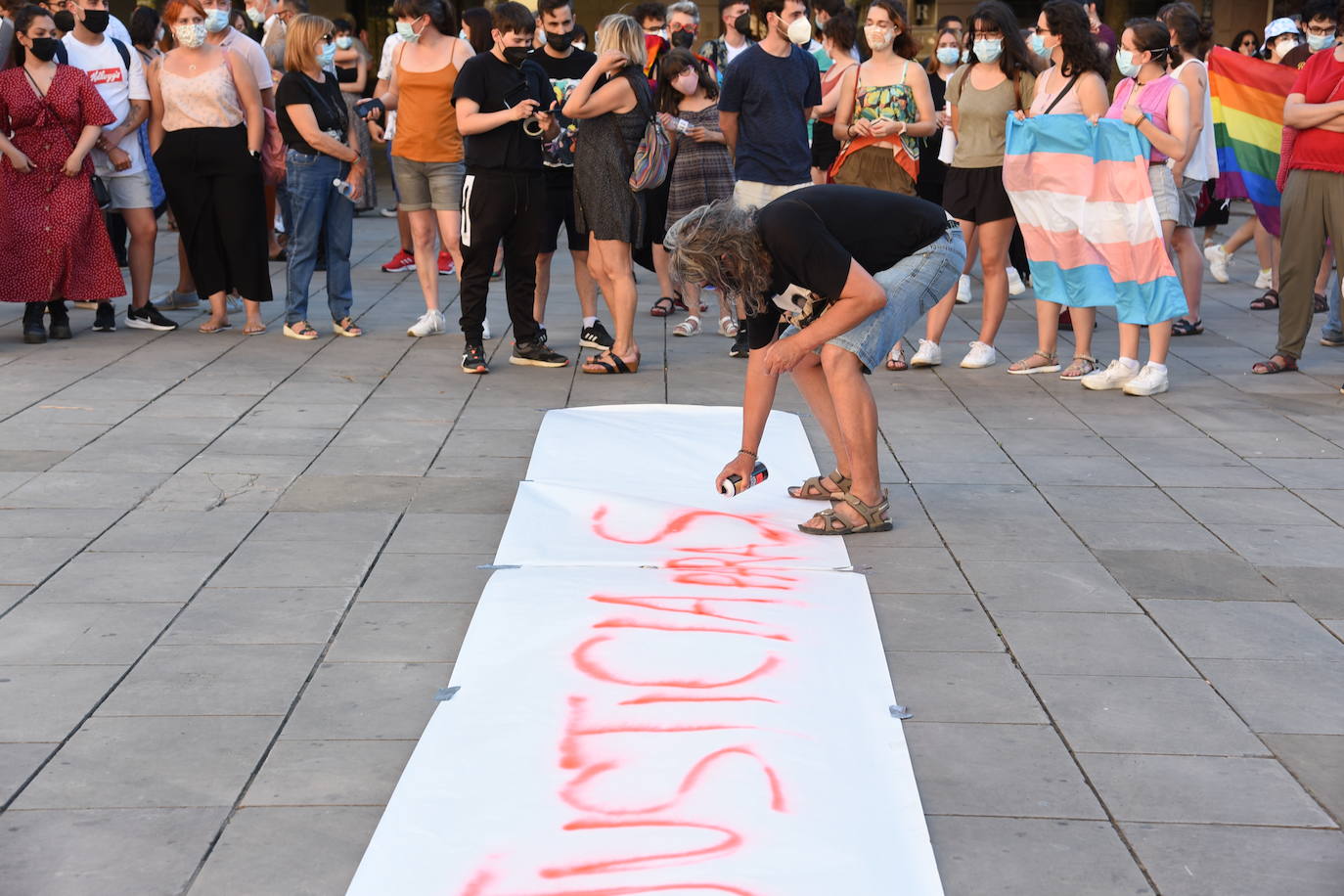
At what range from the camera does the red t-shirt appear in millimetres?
7121

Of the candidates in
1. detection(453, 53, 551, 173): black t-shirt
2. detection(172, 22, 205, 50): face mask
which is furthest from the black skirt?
detection(453, 53, 551, 173): black t-shirt

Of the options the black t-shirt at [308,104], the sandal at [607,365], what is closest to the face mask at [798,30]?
the sandal at [607,365]

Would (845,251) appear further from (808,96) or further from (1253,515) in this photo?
(808,96)

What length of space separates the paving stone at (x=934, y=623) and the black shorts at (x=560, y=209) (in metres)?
4.02

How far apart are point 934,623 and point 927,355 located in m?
3.65

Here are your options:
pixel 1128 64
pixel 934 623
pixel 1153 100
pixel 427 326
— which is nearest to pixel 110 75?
pixel 427 326

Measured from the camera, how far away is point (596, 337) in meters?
8.00

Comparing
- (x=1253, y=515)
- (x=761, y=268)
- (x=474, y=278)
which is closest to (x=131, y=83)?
(x=474, y=278)

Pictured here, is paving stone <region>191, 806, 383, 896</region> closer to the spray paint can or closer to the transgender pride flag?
the spray paint can

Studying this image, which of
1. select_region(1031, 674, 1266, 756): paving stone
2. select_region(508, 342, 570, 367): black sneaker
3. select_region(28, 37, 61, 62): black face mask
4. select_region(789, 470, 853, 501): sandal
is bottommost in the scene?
select_region(508, 342, 570, 367): black sneaker

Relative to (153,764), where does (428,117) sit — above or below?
above

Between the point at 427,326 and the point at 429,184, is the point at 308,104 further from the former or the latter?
the point at 427,326

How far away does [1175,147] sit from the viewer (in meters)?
7.00

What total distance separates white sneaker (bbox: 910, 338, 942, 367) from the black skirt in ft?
11.7
